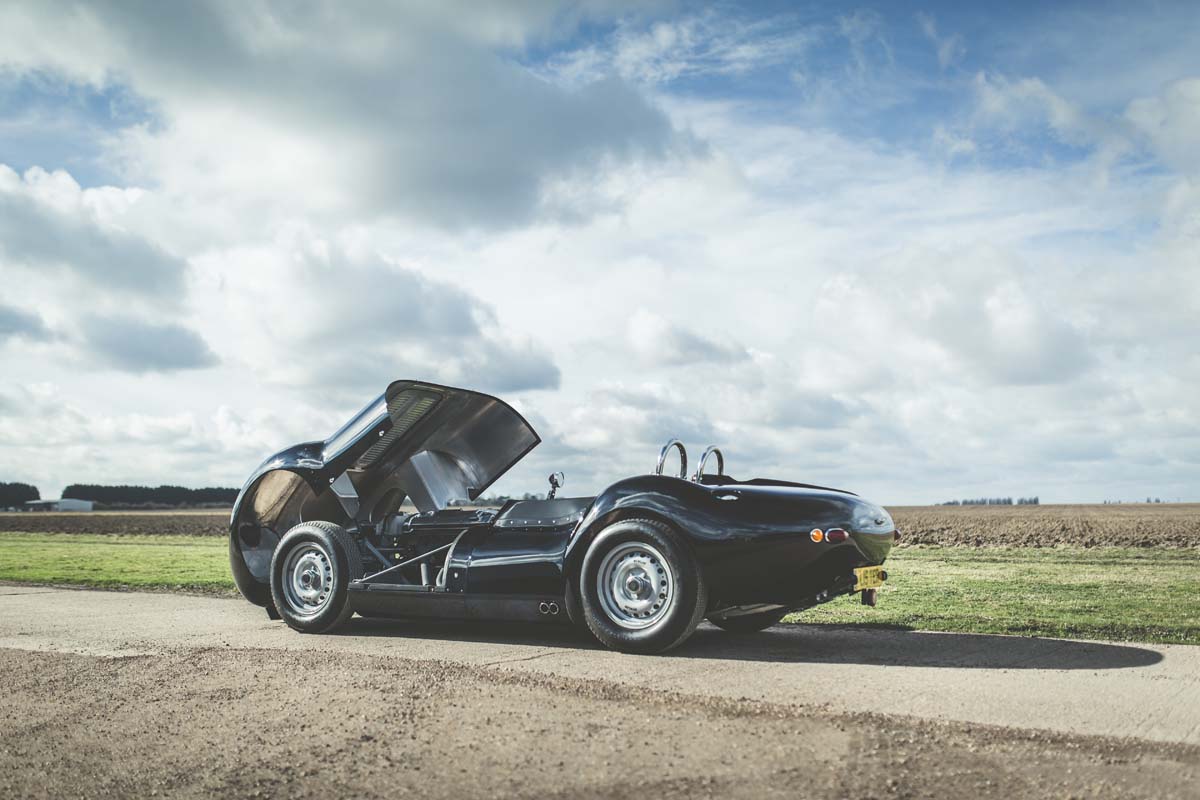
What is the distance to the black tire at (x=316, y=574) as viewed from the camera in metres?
7.77

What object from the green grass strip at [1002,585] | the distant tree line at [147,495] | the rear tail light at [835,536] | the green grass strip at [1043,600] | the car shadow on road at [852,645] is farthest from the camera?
the distant tree line at [147,495]

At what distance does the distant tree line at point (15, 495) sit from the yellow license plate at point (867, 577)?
152169 millimetres

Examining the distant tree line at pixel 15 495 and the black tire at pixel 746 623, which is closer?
the black tire at pixel 746 623

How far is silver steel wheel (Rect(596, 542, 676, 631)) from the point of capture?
247 inches

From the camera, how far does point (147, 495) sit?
139 meters

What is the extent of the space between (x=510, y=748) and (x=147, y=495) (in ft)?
489

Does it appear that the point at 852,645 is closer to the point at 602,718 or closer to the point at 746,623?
the point at 746,623

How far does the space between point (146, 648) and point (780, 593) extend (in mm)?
4257

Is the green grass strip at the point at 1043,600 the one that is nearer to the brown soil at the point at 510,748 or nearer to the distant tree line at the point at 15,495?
the brown soil at the point at 510,748

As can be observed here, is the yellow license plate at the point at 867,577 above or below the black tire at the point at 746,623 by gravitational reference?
above

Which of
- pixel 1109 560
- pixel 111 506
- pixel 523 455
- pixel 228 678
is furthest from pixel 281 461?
pixel 111 506

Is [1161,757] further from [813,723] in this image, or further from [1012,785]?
[813,723]

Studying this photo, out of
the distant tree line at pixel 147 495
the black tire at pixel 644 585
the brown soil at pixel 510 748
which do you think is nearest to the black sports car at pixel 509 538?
the black tire at pixel 644 585

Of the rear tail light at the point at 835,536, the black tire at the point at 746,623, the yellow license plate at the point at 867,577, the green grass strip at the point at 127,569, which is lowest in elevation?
the green grass strip at the point at 127,569
